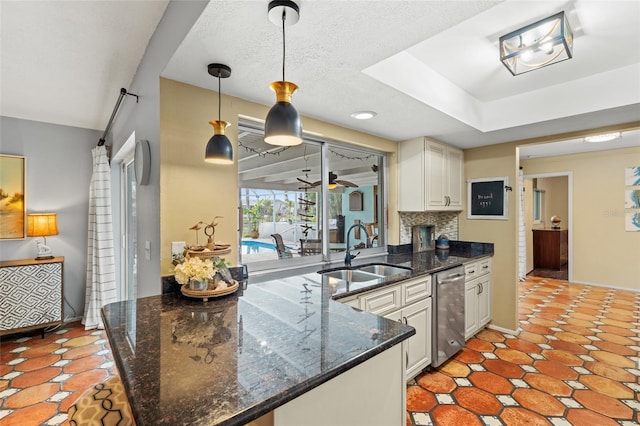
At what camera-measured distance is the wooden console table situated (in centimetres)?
638

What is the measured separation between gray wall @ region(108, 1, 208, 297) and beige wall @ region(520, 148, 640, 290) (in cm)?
672

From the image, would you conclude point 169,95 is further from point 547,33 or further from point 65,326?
point 65,326

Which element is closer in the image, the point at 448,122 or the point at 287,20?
the point at 287,20

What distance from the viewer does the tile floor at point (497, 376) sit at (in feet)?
6.52

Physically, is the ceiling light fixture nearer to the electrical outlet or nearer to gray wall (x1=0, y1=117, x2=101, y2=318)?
the electrical outlet

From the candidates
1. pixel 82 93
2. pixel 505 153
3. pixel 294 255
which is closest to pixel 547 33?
pixel 505 153

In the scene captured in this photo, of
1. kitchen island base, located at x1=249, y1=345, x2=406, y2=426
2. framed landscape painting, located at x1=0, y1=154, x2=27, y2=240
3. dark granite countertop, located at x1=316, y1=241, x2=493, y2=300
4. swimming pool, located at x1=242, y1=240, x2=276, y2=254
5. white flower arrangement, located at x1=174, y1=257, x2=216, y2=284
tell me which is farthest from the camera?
framed landscape painting, located at x1=0, y1=154, x2=27, y2=240

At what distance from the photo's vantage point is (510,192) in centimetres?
335

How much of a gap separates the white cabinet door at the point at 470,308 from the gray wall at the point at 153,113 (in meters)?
2.78

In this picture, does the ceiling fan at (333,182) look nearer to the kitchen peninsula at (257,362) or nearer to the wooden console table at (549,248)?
the kitchen peninsula at (257,362)

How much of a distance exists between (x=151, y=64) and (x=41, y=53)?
2.89 feet

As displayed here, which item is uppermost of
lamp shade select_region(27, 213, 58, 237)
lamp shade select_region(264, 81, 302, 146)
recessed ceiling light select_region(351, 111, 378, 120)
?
recessed ceiling light select_region(351, 111, 378, 120)

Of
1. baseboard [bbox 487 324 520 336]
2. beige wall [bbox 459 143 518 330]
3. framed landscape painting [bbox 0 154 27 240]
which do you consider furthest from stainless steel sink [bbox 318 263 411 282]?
framed landscape painting [bbox 0 154 27 240]

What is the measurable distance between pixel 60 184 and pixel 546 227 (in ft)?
30.9
